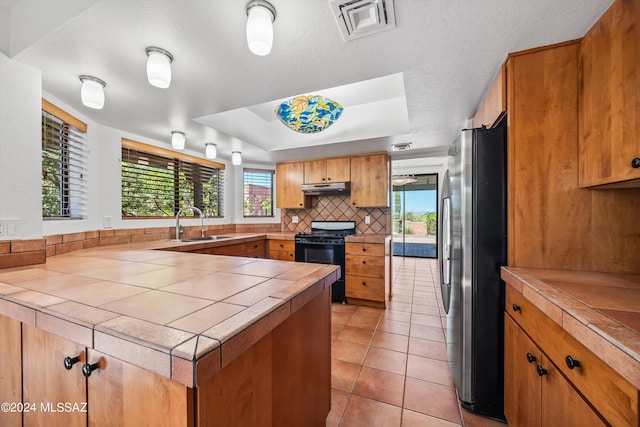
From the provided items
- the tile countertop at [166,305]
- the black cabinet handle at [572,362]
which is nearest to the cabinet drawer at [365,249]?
the tile countertop at [166,305]

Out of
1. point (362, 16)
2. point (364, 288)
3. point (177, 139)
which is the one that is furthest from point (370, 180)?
point (362, 16)

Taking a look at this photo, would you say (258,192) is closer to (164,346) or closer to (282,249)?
(282,249)

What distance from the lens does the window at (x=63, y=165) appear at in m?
1.91

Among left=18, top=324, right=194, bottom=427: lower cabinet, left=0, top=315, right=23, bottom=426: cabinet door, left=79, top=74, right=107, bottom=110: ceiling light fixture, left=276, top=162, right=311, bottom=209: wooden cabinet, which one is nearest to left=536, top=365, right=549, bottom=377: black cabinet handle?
left=18, top=324, right=194, bottom=427: lower cabinet

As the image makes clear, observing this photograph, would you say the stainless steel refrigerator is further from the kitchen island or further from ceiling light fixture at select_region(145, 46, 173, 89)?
ceiling light fixture at select_region(145, 46, 173, 89)

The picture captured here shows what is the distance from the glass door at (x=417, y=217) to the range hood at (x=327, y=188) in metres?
2.91

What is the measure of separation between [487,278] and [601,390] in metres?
0.77

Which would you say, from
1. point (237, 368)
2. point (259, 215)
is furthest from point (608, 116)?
point (259, 215)

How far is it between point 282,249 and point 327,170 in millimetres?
1380

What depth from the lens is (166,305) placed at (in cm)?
79

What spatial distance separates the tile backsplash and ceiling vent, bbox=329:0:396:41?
2.83 meters

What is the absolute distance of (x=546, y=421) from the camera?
971 millimetres

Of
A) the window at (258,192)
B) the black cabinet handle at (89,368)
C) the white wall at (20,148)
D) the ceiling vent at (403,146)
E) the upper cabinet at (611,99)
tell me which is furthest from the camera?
the window at (258,192)

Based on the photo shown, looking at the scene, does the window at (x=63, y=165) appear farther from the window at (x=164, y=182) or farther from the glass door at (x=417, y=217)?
the glass door at (x=417, y=217)
